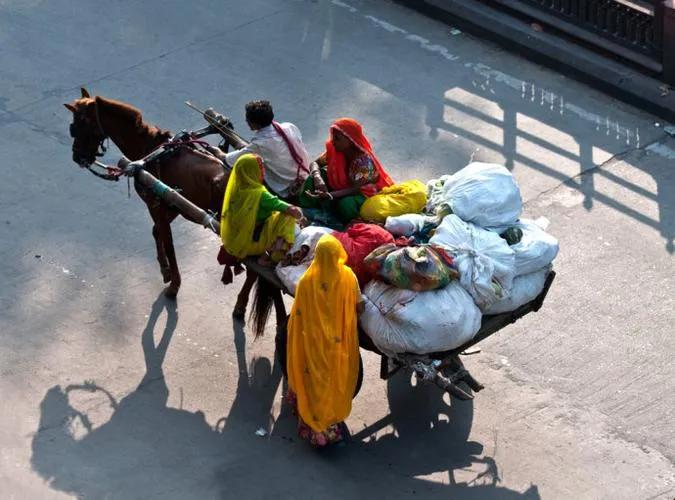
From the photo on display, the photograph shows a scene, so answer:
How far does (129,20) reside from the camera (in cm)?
1371

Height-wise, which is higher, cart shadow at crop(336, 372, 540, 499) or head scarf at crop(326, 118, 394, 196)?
head scarf at crop(326, 118, 394, 196)

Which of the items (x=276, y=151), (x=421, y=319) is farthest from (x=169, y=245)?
(x=421, y=319)

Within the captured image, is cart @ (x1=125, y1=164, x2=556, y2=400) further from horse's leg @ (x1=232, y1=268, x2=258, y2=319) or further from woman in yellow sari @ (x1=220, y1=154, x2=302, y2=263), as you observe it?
horse's leg @ (x1=232, y1=268, x2=258, y2=319)

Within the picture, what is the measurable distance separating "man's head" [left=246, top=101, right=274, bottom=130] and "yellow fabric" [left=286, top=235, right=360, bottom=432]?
1405 mm

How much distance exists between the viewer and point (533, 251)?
26.2 feet

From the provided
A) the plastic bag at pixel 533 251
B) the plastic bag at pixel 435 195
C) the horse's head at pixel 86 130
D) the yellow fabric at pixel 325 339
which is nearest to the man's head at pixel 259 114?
the plastic bag at pixel 435 195

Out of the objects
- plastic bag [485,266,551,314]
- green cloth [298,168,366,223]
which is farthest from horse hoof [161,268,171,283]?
plastic bag [485,266,551,314]

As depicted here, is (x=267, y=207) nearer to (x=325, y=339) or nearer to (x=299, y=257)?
(x=299, y=257)

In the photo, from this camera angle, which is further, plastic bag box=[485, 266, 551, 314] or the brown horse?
the brown horse

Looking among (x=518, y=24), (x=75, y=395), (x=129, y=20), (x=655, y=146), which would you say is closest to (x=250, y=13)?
(x=129, y=20)

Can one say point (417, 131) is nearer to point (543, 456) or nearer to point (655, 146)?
point (655, 146)

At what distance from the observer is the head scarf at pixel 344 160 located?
331 inches

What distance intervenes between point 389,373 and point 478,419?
1001 millimetres

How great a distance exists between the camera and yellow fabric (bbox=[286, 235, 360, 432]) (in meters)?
7.57
